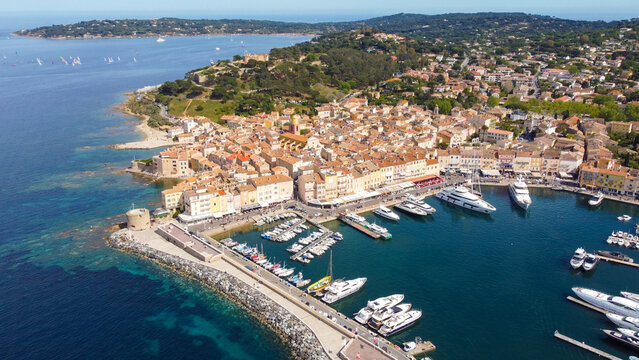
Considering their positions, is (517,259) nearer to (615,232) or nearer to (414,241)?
(414,241)

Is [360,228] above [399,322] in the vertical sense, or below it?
below

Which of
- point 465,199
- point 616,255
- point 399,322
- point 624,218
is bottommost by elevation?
point 624,218

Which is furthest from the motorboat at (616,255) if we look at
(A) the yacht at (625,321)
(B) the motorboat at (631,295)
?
(A) the yacht at (625,321)

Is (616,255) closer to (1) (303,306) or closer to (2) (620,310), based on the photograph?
→ (2) (620,310)

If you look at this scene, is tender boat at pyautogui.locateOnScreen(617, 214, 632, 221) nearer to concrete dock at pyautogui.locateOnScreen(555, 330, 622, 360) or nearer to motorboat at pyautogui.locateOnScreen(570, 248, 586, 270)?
motorboat at pyautogui.locateOnScreen(570, 248, 586, 270)

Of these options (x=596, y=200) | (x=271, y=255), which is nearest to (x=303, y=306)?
(x=271, y=255)
